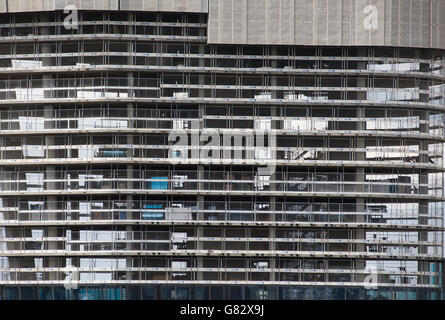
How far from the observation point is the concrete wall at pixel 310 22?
13088 cm

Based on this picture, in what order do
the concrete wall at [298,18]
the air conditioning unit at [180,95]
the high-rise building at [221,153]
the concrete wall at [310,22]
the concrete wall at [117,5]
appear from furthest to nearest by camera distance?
the air conditioning unit at [180,95] < the concrete wall at [310,22] < the high-rise building at [221,153] < the concrete wall at [298,18] < the concrete wall at [117,5]

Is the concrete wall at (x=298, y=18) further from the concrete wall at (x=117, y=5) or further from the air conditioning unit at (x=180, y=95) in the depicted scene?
the air conditioning unit at (x=180, y=95)

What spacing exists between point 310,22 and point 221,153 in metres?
13.1

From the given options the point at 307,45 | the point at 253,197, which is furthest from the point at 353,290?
the point at 307,45

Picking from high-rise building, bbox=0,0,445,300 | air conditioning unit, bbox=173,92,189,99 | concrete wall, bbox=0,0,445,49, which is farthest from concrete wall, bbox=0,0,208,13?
air conditioning unit, bbox=173,92,189,99

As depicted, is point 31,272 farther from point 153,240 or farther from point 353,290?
point 353,290

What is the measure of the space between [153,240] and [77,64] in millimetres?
15851

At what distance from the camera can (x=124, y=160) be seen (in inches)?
5133

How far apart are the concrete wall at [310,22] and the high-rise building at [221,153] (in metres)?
0.12

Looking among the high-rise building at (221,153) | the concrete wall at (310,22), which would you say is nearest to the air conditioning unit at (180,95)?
the high-rise building at (221,153)

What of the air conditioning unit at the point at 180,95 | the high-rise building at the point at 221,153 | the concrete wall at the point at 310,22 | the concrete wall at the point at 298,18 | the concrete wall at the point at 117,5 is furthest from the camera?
the air conditioning unit at the point at 180,95

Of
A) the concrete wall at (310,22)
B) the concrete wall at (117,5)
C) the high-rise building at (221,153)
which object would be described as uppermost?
the concrete wall at (117,5)
